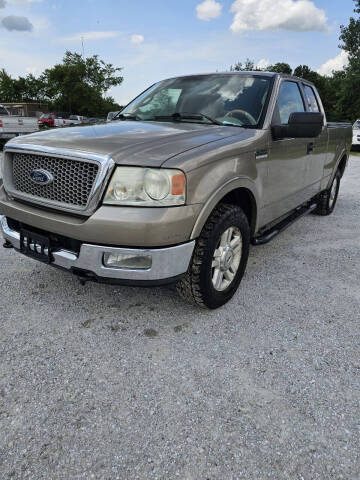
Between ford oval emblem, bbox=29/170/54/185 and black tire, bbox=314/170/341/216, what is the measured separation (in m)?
4.24

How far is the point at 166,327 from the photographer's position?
2594 mm

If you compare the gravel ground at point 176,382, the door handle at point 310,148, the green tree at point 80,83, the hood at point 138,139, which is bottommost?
the gravel ground at point 176,382

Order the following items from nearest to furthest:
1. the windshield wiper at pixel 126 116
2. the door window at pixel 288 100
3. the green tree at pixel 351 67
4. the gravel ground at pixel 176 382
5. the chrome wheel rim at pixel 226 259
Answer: the gravel ground at pixel 176 382, the chrome wheel rim at pixel 226 259, the door window at pixel 288 100, the windshield wiper at pixel 126 116, the green tree at pixel 351 67

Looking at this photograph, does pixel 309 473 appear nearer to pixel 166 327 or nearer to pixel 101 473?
pixel 101 473

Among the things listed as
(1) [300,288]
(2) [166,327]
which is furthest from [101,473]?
(1) [300,288]

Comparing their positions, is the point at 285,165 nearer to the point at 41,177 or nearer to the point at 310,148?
the point at 310,148

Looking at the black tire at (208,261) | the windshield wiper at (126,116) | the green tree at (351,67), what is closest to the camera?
the black tire at (208,261)

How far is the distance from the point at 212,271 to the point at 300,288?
1.01 metres

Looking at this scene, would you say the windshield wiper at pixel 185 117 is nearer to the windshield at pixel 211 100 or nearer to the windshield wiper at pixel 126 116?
the windshield at pixel 211 100

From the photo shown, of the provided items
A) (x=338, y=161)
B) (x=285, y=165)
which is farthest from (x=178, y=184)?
(x=338, y=161)

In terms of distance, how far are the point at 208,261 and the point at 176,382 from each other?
31.5 inches

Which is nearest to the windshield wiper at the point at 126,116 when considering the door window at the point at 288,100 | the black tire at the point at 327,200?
the door window at the point at 288,100

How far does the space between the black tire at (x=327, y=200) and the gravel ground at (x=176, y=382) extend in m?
2.45

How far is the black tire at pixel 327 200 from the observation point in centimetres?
549
